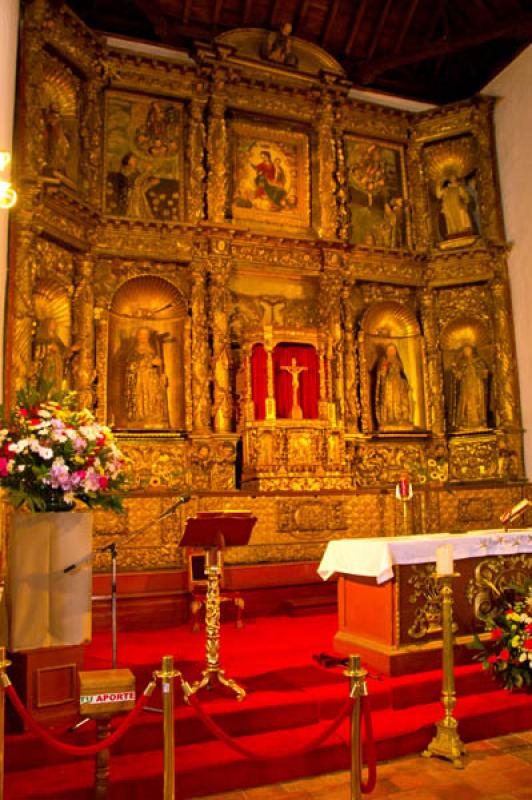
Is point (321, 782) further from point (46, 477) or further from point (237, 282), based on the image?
point (237, 282)

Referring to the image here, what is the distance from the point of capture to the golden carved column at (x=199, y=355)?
32.3 feet

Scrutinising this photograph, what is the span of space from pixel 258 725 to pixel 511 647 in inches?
84.3

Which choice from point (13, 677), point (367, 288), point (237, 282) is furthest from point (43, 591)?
point (367, 288)

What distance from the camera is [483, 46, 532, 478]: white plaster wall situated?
429 inches

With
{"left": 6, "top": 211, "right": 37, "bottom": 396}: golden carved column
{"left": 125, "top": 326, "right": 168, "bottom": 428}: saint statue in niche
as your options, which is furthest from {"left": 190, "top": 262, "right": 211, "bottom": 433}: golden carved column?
{"left": 6, "top": 211, "right": 37, "bottom": 396}: golden carved column

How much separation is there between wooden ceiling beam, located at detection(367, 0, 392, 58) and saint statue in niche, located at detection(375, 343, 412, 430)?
17.6 ft

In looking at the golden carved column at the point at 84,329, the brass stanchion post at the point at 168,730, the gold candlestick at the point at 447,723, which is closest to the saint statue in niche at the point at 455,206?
the golden carved column at the point at 84,329

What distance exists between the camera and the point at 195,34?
10.9 metres

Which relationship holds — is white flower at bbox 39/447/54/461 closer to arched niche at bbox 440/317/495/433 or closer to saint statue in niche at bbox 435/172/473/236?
arched niche at bbox 440/317/495/433

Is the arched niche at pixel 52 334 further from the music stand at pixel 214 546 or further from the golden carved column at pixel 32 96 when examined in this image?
the music stand at pixel 214 546

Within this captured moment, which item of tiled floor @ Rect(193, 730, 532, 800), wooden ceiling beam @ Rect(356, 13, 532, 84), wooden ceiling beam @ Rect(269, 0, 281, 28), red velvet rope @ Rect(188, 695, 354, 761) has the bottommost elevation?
tiled floor @ Rect(193, 730, 532, 800)

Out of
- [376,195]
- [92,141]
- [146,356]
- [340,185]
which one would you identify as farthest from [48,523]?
[376,195]

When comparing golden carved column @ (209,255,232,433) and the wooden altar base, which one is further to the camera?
golden carved column @ (209,255,232,433)

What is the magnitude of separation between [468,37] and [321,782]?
11051 millimetres
